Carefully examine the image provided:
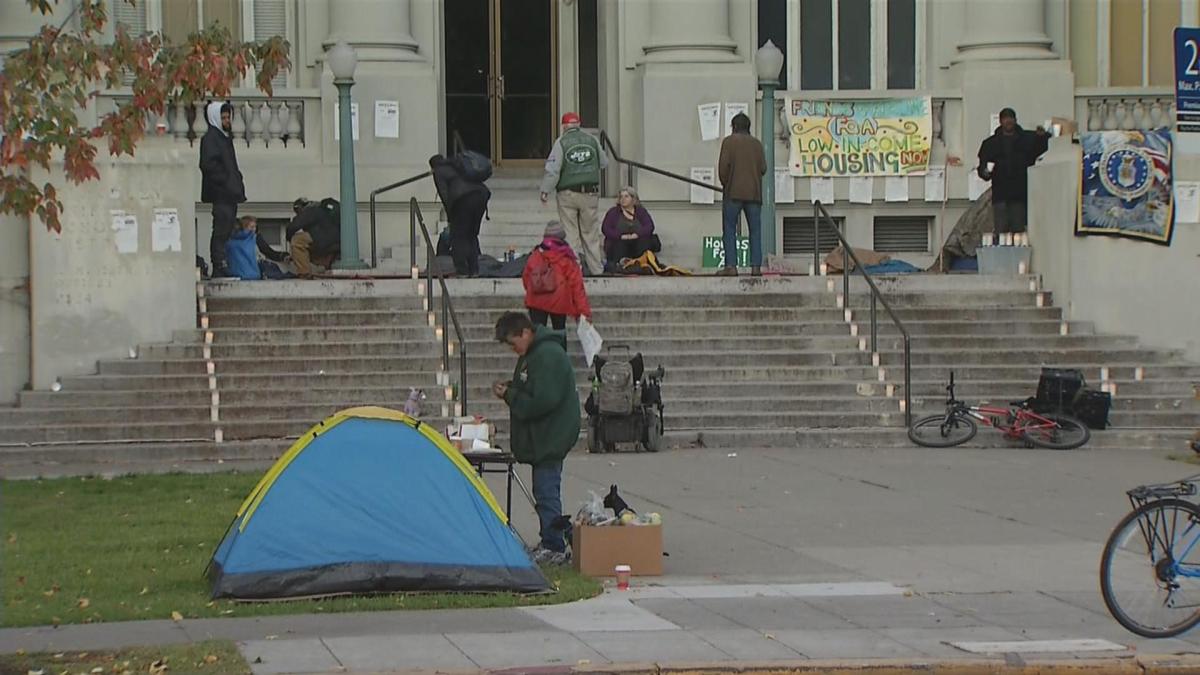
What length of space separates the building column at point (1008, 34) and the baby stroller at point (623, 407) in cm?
1047

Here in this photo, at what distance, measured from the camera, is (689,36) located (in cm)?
2647

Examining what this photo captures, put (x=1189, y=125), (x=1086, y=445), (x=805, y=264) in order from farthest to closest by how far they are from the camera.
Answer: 1. (x=805, y=264)
2. (x=1086, y=445)
3. (x=1189, y=125)

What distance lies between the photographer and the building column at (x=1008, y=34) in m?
26.7

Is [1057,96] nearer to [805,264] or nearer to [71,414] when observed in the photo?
[805,264]

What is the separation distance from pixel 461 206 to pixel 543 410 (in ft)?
31.9

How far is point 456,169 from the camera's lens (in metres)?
21.6

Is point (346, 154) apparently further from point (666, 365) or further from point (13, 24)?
point (666, 365)

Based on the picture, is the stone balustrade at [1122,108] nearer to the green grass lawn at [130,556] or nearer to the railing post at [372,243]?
the railing post at [372,243]

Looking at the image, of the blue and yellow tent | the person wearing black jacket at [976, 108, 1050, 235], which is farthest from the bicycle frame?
the blue and yellow tent

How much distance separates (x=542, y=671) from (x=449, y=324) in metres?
11.6

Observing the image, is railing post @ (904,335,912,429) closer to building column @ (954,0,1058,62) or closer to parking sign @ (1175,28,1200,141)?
parking sign @ (1175,28,1200,141)

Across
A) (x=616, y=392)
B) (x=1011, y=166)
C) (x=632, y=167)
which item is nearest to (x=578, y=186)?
(x=616, y=392)

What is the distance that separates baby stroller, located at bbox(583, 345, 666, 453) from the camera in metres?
18.1

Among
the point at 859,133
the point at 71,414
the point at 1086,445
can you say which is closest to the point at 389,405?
the point at 71,414
